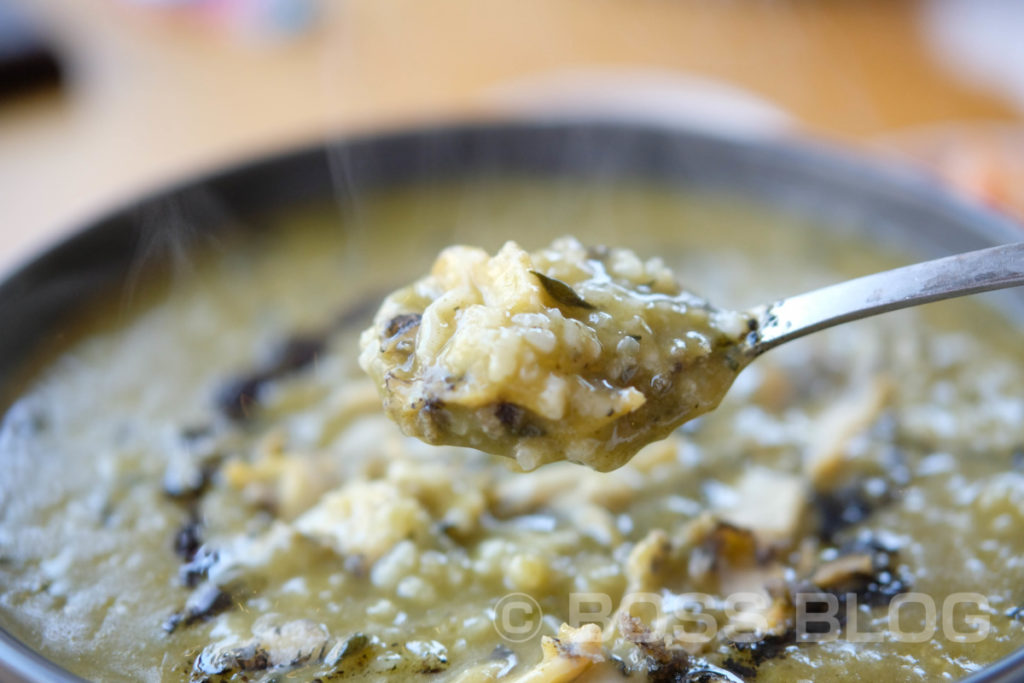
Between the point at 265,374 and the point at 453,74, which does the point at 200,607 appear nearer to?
the point at 265,374

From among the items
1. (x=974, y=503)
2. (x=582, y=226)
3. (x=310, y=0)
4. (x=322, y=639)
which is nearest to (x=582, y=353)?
(x=322, y=639)

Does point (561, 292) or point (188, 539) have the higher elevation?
point (561, 292)

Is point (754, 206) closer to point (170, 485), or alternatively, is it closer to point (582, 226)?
point (582, 226)

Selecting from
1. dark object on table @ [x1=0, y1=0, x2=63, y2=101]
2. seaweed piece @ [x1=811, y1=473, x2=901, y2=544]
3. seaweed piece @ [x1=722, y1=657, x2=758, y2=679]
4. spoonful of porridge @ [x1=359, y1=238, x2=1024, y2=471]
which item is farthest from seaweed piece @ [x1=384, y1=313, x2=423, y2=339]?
dark object on table @ [x1=0, y1=0, x2=63, y2=101]

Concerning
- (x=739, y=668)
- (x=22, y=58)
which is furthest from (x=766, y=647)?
(x=22, y=58)

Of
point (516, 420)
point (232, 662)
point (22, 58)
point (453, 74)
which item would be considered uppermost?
point (453, 74)

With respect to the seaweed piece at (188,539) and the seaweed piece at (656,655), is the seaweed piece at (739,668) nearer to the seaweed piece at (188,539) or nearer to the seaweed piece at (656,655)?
the seaweed piece at (656,655)

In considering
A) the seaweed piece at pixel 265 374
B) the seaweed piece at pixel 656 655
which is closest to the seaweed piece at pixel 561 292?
the seaweed piece at pixel 656 655
